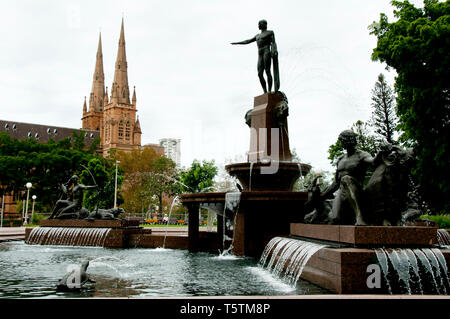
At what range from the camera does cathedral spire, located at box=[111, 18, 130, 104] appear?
129875 millimetres

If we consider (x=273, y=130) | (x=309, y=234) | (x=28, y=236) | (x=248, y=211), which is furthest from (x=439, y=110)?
(x=28, y=236)

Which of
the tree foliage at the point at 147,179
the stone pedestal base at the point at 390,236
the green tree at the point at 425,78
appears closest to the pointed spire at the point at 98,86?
the tree foliage at the point at 147,179

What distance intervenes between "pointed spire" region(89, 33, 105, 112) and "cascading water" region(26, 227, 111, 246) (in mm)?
135729

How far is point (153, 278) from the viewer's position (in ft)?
25.8

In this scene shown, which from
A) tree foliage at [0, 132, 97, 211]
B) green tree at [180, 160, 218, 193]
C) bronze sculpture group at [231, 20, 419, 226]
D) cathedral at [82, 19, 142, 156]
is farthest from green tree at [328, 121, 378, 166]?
cathedral at [82, 19, 142, 156]

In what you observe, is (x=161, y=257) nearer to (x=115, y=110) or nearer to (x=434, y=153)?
(x=434, y=153)

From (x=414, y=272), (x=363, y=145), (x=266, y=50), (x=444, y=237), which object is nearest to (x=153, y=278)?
(x=414, y=272)

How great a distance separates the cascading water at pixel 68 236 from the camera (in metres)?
16.0

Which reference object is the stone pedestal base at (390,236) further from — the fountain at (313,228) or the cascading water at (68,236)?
the cascading water at (68,236)

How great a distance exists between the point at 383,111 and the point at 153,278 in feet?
127

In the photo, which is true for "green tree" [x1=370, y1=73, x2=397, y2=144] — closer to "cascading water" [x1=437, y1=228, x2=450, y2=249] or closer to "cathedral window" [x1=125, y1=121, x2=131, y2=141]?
"cascading water" [x1=437, y1=228, x2=450, y2=249]

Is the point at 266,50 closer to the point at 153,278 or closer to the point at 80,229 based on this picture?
the point at 153,278

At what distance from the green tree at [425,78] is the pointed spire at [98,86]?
134m

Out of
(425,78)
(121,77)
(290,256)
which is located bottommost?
(290,256)
